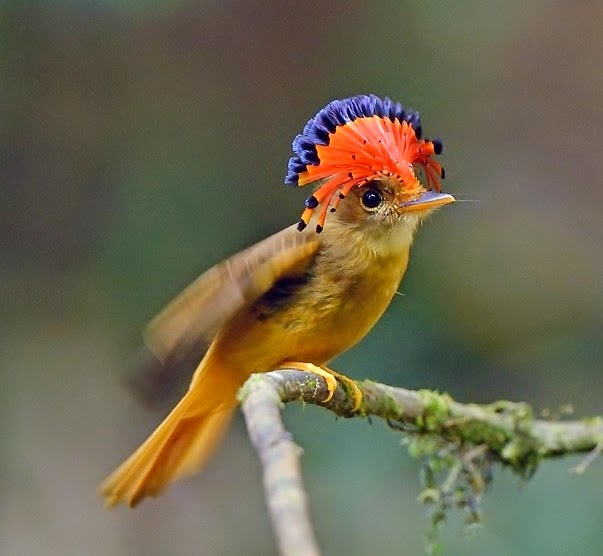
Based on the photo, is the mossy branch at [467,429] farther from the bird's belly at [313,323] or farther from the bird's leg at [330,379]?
the bird's belly at [313,323]

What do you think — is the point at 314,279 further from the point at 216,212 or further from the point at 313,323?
the point at 216,212

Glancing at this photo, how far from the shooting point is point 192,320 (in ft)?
5.67

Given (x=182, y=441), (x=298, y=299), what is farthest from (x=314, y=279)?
(x=182, y=441)

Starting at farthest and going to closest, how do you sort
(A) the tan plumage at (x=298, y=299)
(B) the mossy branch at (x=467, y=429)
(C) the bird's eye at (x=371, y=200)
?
1. (C) the bird's eye at (x=371, y=200)
2. (A) the tan plumage at (x=298, y=299)
3. (B) the mossy branch at (x=467, y=429)

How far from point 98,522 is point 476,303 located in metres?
1.43

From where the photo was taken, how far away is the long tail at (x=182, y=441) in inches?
82.7

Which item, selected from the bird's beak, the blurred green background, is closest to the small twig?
the bird's beak

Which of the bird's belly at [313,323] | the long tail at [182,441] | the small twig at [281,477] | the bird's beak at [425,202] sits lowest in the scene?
the small twig at [281,477]

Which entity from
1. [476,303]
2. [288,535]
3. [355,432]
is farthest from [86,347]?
[288,535]

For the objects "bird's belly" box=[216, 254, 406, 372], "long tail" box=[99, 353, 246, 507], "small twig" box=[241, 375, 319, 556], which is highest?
"bird's belly" box=[216, 254, 406, 372]

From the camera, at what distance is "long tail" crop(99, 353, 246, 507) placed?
2100 mm

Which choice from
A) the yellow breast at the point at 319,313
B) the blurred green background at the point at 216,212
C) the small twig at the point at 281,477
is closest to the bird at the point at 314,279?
the yellow breast at the point at 319,313

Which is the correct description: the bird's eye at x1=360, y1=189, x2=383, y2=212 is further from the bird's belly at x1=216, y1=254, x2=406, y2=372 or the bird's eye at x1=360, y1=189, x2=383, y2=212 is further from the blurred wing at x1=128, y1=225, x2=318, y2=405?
the blurred wing at x1=128, y1=225, x2=318, y2=405

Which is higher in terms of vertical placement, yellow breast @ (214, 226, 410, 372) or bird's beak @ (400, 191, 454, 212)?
bird's beak @ (400, 191, 454, 212)
